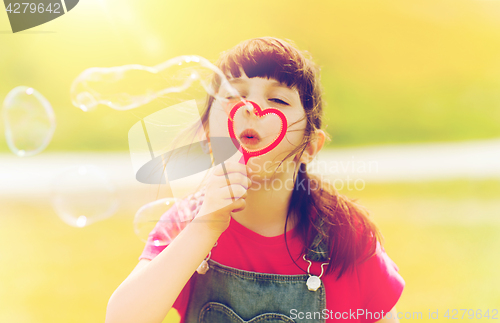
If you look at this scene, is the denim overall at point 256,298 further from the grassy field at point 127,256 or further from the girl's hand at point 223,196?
the grassy field at point 127,256

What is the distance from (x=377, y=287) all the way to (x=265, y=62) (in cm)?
58

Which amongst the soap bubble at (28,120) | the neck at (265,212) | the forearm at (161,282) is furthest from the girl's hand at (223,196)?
the soap bubble at (28,120)

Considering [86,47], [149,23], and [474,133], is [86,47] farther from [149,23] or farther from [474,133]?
[474,133]

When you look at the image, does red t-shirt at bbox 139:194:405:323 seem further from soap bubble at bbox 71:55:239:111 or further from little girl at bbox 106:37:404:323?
soap bubble at bbox 71:55:239:111

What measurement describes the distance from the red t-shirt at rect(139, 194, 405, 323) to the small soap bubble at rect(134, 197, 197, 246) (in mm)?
13

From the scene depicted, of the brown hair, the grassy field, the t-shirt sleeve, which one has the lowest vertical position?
the grassy field

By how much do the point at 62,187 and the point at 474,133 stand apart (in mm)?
5218

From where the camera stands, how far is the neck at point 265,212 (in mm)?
830

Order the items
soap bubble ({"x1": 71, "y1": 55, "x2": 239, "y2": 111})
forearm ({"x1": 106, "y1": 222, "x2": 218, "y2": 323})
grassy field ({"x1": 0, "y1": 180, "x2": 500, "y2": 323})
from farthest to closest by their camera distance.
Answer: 1. grassy field ({"x1": 0, "y1": 180, "x2": 500, "y2": 323})
2. soap bubble ({"x1": 71, "y1": 55, "x2": 239, "y2": 111})
3. forearm ({"x1": 106, "y1": 222, "x2": 218, "y2": 323})

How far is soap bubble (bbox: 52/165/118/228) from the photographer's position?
0.97 m

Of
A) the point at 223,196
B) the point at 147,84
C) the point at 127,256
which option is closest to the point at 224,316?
the point at 223,196

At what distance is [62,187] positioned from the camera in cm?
110

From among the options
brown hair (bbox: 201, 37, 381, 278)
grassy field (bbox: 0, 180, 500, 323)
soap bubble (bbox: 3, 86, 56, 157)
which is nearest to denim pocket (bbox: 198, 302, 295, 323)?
brown hair (bbox: 201, 37, 381, 278)

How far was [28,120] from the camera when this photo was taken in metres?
1.21
